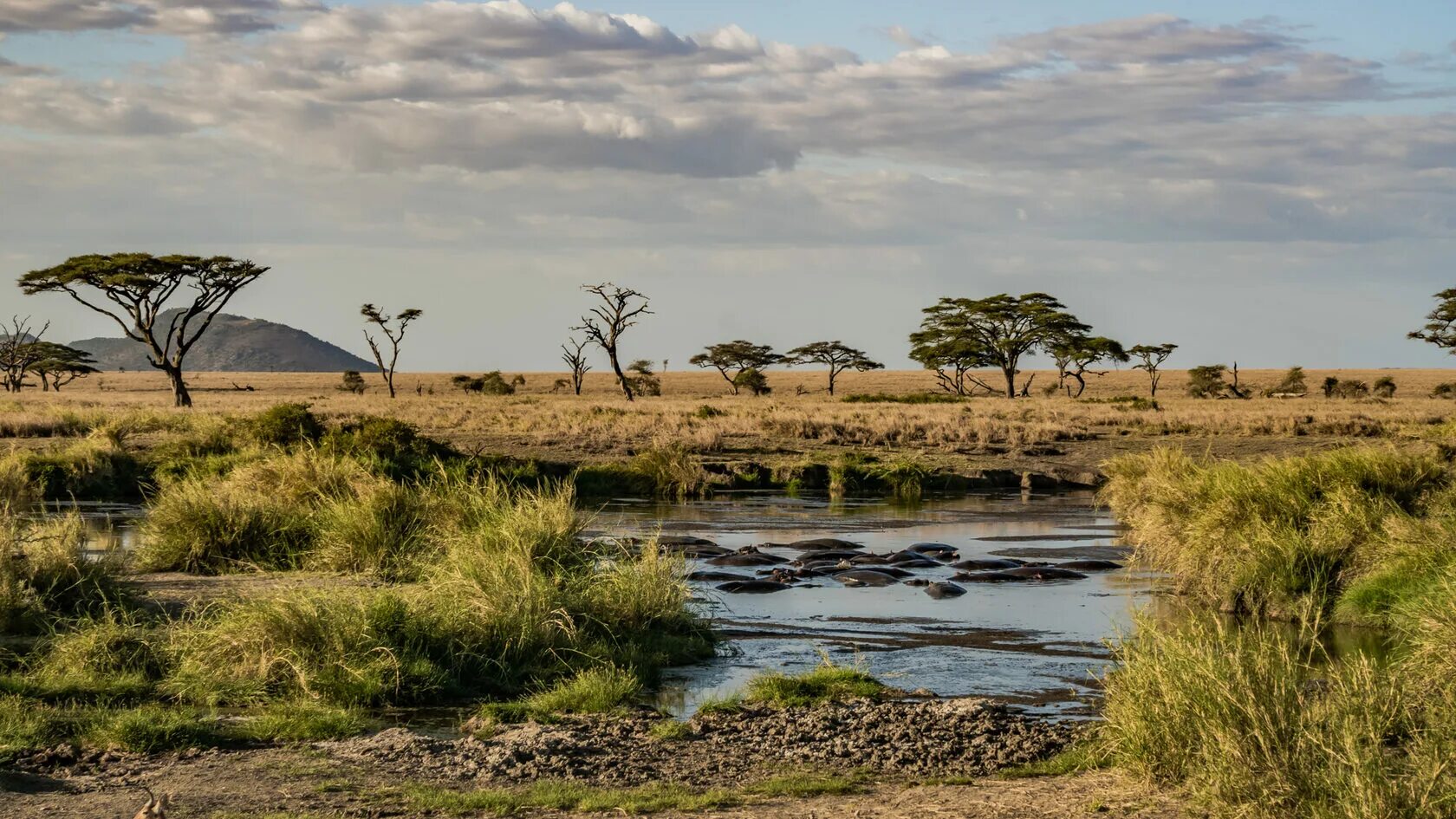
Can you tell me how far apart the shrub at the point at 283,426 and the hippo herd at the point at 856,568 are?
11.8 metres

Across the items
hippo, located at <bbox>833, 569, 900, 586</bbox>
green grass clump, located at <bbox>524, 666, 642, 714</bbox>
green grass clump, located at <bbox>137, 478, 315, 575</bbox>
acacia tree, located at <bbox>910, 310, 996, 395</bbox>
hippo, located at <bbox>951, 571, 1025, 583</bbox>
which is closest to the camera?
green grass clump, located at <bbox>524, 666, 642, 714</bbox>

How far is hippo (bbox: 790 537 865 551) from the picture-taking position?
2098 centimetres

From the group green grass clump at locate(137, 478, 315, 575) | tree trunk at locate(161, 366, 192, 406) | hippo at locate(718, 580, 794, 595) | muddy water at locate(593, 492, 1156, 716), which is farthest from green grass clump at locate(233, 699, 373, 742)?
tree trunk at locate(161, 366, 192, 406)

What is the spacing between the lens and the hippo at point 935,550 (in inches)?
794

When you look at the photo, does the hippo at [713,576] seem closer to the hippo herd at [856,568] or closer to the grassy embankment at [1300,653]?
the hippo herd at [856,568]

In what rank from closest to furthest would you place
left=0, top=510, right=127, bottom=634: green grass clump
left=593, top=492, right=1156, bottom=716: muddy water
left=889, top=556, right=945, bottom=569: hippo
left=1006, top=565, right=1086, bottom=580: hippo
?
left=593, top=492, right=1156, bottom=716: muddy water < left=0, top=510, right=127, bottom=634: green grass clump < left=1006, top=565, right=1086, bottom=580: hippo < left=889, top=556, right=945, bottom=569: hippo

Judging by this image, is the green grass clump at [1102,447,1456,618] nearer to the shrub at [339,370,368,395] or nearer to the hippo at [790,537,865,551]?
the hippo at [790,537,865,551]

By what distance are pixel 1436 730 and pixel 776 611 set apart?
9.05m

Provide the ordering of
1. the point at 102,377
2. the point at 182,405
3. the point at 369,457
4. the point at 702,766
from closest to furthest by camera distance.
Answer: the point at 702,766 < the point at 369,457 < the point at 182,405 < the point at 102,377

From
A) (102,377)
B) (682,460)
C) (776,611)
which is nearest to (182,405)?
(682,460)

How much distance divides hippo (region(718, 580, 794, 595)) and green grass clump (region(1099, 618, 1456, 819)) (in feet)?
28.1

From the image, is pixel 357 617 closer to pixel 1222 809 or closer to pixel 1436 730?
pixel 1222 809

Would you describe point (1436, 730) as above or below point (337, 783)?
above

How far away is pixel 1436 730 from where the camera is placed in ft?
23.4
